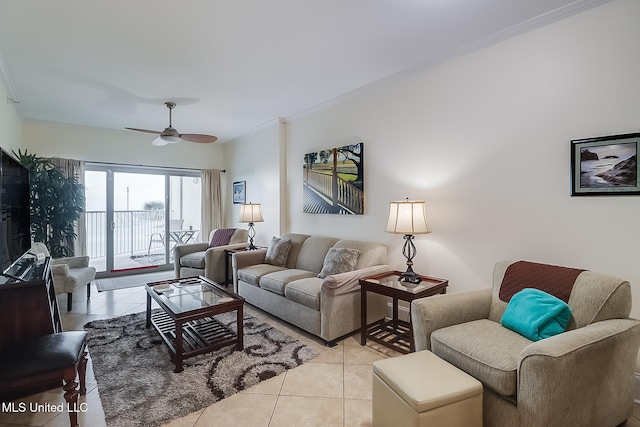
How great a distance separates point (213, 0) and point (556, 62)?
8.07ft

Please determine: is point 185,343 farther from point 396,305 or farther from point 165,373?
point 396,305

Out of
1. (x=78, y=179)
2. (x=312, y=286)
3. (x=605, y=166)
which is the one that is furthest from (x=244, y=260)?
(x=605, y=166)

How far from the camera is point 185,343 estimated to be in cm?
275

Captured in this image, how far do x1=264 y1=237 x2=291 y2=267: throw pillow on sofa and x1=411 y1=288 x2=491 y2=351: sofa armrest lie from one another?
226 cm

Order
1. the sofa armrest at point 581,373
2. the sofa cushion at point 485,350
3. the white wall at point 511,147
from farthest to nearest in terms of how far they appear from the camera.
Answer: the white wall at point 511,147
the sofa cushion at point 485,350
the sofa armrest at point 581,373

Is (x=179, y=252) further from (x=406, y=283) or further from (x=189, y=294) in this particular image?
(x=406, y=283)

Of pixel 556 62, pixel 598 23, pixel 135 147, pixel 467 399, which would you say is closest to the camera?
pixel 467 399

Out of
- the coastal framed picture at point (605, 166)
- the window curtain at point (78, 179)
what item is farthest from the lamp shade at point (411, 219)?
the window curtain at point (78, 179)

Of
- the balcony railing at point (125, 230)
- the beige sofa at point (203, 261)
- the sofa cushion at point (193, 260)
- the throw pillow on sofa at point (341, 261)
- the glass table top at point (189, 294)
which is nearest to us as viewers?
the glass table top at point (189, 294)

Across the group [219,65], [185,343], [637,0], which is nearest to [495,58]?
[637,0]

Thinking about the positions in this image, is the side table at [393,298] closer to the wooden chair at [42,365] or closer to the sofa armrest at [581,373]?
the sofa armrest at [581,373]

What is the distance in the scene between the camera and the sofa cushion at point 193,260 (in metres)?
4.80

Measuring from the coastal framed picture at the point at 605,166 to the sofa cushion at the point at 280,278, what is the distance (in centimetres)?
252

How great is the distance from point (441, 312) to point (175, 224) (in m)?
5.61
